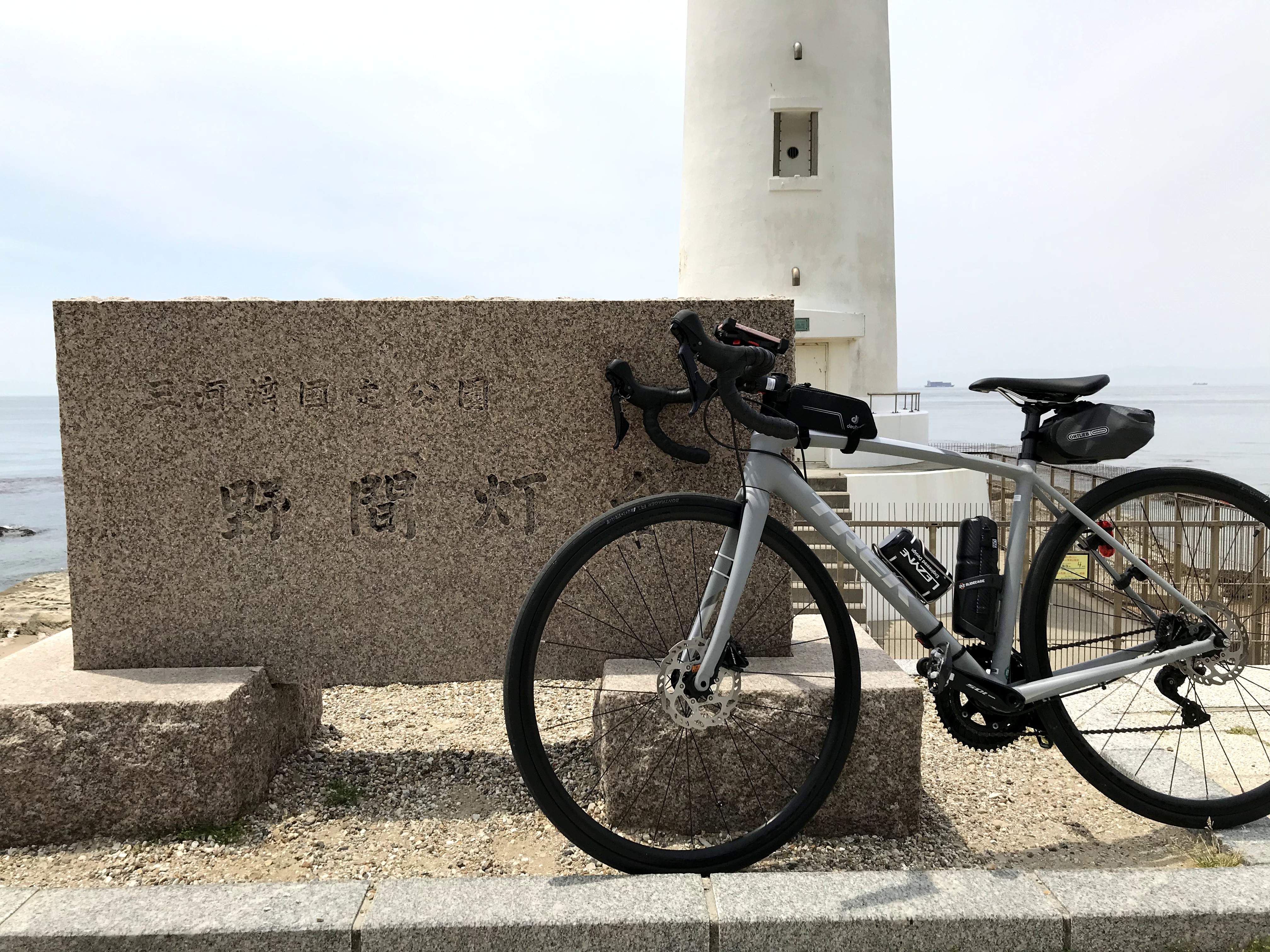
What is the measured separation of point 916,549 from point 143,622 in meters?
3.07

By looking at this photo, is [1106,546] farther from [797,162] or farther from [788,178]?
[797,162]

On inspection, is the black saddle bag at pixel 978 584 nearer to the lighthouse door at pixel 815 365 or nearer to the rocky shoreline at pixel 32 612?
the rocky shoreline at pixel 32 612

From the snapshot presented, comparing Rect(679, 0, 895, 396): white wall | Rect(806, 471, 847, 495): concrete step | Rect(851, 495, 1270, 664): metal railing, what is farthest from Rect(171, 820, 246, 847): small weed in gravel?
Rect(679, 0, 895, 396): white wall

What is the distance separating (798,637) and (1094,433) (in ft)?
4.87

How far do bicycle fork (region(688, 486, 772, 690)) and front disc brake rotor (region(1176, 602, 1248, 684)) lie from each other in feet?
5.53

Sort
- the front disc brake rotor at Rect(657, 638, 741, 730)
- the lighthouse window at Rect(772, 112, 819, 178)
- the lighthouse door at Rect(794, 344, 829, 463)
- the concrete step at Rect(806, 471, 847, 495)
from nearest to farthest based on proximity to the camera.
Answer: the front disc brake rotor at Rect(657, 638, 741, 730) < the concrete step at Rect(806, 471, 847, 495) < the lighthouse window at Rect(772, 112, 819, 178) < the lighthouse door at Rect(794, 344, 829, 463)

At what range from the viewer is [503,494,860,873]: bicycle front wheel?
2717 millimetres

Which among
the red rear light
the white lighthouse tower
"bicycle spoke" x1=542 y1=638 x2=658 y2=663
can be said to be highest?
the white lighthouse tower

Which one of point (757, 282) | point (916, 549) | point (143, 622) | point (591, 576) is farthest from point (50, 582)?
point (916, 549)

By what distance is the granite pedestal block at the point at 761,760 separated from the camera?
3139 mm

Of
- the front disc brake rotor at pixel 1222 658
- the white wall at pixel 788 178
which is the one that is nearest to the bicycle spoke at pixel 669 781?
the front disc brake rotor at pixel 1222 658

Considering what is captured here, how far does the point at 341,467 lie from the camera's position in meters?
3.55

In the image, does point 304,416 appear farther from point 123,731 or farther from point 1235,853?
point 1235,853

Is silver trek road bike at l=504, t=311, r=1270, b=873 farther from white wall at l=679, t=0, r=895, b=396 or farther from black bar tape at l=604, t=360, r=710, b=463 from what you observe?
white wall at l=679, t=0, r=895, b=396
